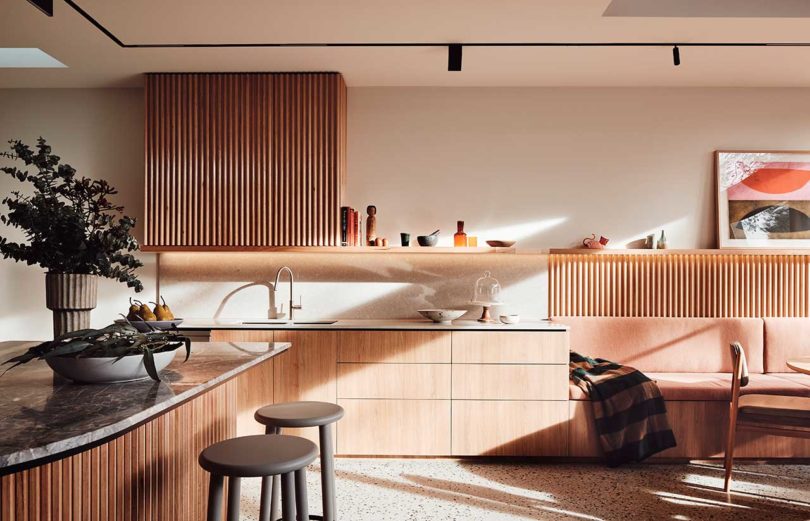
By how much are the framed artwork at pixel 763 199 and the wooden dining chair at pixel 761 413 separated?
1551mm

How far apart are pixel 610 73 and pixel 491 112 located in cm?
97

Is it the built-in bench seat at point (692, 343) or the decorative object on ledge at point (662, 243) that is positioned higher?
the decorative object on ledge at point (662, 243)

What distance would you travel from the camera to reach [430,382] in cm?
410

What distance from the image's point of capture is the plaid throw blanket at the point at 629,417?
384cm

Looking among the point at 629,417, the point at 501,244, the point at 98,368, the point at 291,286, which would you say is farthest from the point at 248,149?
the point at 629,417

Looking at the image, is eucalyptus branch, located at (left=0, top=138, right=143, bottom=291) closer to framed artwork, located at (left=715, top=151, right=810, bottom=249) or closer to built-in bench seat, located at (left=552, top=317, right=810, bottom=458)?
built-in bench seat, located at (left=552, top=317, right=810, bottom=458)

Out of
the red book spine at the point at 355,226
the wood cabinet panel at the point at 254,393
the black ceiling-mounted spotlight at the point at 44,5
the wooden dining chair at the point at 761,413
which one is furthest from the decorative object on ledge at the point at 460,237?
the black ceiling-mounted spotlight at the point at 44,5

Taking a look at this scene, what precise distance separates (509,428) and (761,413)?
154cm

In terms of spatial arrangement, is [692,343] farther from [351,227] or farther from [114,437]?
[114,437]

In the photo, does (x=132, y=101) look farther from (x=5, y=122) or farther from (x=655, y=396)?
(x=655, y=396)

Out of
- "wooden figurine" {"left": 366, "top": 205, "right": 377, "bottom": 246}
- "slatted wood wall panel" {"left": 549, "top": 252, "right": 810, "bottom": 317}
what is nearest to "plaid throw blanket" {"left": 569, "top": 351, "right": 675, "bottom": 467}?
"slatted wood wall panel" {"left": 549, "top": 252, "right": 810, "bottom": 317}

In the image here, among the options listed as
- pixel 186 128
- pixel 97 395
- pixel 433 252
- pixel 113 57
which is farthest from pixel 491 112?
pixel 97 395

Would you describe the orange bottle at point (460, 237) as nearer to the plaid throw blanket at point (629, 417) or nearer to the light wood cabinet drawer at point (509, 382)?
the light wood cabinet drawer at point (509, 382)

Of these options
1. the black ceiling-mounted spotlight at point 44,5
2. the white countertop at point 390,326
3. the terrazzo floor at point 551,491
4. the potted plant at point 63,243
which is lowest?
the terrazzo floor at point 551,491
